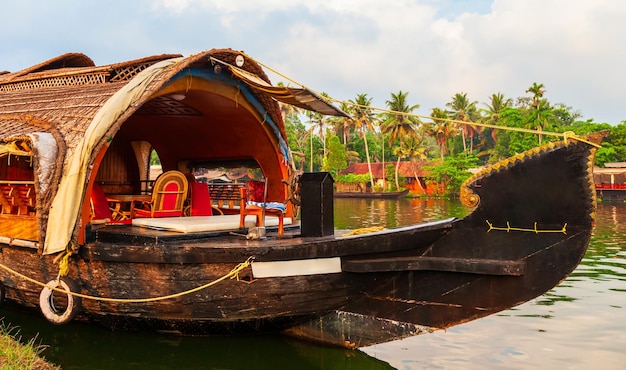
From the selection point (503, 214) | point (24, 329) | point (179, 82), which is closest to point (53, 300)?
point (24, 329)

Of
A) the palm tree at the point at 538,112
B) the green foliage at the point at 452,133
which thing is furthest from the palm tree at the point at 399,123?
the palm tree at the point at 538,112

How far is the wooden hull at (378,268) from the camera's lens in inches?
154

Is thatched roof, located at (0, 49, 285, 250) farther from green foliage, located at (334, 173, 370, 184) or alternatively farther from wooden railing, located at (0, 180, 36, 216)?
green foliage, located at (334, 173, 370, 184)

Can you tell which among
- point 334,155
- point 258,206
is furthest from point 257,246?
point 334,155

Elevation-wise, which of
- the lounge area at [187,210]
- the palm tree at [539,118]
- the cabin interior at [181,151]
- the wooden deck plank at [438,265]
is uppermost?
the palm tree at [539,118]

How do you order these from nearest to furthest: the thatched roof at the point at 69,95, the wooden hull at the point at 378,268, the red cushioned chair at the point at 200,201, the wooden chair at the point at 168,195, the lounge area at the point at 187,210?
the wooden hull at the point at 378,268 → the thatched roof at the point at 69,95 → the lounge area at the point at 187,210 → the wooden chair at the point at 168,195 → the red cushioned chair at the point at 200,201

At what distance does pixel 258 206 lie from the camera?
5059 mm

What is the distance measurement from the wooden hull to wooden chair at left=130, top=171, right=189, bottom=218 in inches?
57.8

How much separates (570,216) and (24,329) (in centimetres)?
523

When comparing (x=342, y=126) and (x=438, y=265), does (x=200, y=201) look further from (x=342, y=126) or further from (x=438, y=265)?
(x=342, y=126)

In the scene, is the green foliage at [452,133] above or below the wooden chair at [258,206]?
above

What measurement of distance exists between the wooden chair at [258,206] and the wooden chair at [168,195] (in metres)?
0.81

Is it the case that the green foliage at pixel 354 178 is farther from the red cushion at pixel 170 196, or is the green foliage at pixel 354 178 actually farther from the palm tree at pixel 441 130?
the red cushion at pixel 170 196

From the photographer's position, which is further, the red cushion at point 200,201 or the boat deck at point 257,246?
the red cushion at point 200,201
